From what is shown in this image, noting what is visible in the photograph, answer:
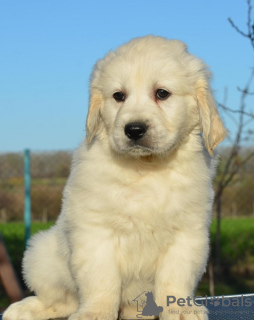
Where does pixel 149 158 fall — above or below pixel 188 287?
above

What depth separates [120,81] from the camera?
3.61 metres

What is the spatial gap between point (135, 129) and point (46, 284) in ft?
4.54

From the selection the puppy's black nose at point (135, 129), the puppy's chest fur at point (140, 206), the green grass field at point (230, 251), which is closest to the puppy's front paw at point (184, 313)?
the puppy's chest fur at point (140, 206)

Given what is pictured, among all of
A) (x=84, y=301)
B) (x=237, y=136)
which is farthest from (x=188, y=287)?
(x=237, y=136)

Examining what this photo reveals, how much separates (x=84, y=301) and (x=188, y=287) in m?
0.67

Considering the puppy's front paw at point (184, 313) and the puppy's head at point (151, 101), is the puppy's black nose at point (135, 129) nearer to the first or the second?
the puppy's head at point (151, 101)

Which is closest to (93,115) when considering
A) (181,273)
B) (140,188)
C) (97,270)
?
(140,188)

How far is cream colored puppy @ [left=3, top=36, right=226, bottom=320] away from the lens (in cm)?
336

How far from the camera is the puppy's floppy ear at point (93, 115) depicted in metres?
3.63

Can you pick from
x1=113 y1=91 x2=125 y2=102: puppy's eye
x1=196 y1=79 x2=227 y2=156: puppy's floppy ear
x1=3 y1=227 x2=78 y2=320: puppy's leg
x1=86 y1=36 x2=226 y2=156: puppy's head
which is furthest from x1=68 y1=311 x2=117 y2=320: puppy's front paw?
x1=113 y1=91 x2=125 y2=102: puppy's eye

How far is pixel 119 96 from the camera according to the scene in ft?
12.0

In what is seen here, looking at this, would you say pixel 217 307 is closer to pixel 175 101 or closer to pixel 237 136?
pixel 175 101

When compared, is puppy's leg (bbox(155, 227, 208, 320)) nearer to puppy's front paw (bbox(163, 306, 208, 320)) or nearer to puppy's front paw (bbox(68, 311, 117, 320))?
puppy's front paw (bbox(163, 306, 208, 320))

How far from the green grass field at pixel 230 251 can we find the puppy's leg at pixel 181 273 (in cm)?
708
